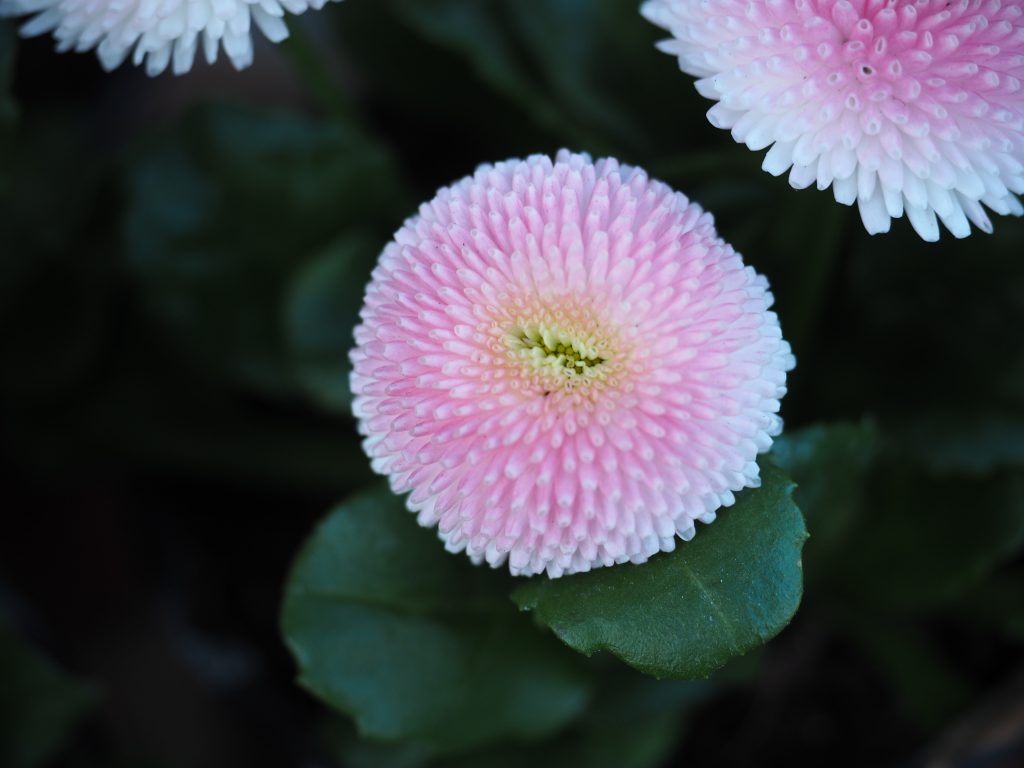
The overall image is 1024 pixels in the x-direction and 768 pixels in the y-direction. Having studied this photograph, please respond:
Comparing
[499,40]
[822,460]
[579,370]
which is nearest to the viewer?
[579,370]

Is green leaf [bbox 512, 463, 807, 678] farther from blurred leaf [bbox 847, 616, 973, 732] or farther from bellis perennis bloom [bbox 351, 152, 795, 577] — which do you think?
blurred leaf [bbox 847, 616, 973, 732]

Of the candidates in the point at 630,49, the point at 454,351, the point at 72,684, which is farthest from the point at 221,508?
the point at 454,351

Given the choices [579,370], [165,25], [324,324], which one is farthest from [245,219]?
[579,370]

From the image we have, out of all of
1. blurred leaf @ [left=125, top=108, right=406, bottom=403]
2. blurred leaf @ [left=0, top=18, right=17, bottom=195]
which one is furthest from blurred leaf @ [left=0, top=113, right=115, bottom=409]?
blurred leaf @ [left=0, top=18, right=17, bottom=195]

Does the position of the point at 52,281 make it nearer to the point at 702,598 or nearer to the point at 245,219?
the point at 245,219

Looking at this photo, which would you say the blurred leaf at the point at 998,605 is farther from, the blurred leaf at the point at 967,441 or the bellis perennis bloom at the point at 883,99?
the bellis perennis bloom at the point at 883,99

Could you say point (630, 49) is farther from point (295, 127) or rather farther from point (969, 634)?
point (969, 634)
